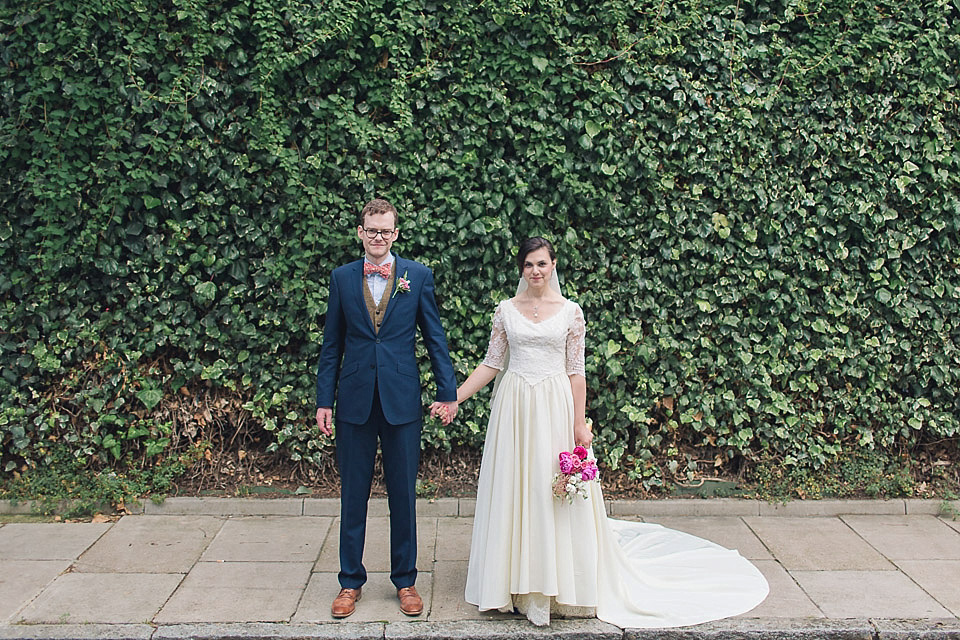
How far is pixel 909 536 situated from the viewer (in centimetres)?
593

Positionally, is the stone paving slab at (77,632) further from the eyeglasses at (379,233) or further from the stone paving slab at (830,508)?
the stone paving slab at (830,508)

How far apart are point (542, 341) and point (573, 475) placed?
71cm

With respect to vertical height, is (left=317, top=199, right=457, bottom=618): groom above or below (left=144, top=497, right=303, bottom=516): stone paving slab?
above

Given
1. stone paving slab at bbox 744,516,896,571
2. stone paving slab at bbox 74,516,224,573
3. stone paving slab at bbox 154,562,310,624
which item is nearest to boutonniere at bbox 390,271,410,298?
stone paving slab at bbox 154,562,310,624

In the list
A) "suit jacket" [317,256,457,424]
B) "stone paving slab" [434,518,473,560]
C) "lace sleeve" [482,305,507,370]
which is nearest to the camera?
"suit jacket" [317,256,457,424]

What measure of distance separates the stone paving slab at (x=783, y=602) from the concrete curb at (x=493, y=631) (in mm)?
90

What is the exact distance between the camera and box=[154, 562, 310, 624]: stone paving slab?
462 centimetres

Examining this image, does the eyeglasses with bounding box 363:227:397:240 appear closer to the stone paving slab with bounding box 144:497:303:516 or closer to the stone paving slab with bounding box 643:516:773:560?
the stone paving slab with bounding box 144:497:303:516

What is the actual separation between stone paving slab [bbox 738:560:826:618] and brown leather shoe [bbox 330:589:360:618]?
203 centimetres

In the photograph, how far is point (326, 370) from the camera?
185 inches

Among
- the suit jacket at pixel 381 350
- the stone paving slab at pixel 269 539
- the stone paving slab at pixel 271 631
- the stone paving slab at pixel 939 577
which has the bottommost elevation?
the stone paving slab at pixel 269 539

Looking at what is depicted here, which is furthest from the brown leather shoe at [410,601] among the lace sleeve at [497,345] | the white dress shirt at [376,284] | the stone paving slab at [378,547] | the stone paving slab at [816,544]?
the stone paving slab at [816,544]

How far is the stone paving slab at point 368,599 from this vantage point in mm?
4609

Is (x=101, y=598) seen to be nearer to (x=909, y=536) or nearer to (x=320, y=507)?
(x=320, y=507)
